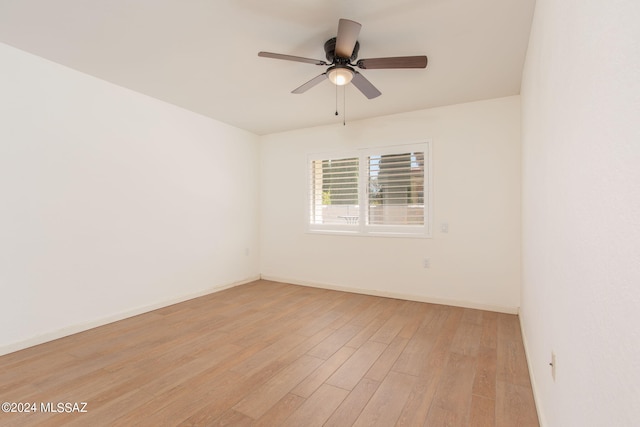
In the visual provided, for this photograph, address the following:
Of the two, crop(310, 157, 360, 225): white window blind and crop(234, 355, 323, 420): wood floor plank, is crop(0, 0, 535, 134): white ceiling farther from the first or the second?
crop(234, 355, 323, 420): wood floor plank

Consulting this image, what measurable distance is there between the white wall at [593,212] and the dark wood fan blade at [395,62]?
31.7 inches

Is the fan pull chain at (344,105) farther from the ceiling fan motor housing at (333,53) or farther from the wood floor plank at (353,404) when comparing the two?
the wood floor plank at (353,404)

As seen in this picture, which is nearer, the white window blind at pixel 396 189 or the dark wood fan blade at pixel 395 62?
the dark wood fan blade at pixel 395 62

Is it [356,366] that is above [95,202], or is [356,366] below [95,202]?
below

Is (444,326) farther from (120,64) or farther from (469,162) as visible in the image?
(120,64)

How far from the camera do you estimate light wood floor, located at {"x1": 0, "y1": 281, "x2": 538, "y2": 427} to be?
5.74 ft

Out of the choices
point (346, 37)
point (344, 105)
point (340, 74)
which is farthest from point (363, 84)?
point (344, 105)

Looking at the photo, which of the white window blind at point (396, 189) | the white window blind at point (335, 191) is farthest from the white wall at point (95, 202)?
the white window blind at point (396, 189)

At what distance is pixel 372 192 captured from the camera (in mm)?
4301

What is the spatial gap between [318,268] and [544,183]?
3.46 m

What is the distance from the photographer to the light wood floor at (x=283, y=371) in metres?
1.75

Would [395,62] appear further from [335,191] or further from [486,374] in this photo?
[335,191]

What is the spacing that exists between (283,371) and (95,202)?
2.57 meters

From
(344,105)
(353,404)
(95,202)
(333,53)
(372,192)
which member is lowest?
(353,404)
